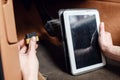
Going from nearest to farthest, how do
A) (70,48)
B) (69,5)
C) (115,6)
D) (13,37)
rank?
(13,37), (70,48), (115,6), (69,5)

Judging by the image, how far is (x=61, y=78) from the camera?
2.22 ft

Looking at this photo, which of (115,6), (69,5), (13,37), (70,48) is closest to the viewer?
(13,37)

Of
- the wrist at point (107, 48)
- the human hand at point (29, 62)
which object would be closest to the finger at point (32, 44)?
the human hand at point (29, 62)

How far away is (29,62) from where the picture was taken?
0.61 m

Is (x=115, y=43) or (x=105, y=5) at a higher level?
(x=105, y=5)

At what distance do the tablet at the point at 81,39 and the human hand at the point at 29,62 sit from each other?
10cm

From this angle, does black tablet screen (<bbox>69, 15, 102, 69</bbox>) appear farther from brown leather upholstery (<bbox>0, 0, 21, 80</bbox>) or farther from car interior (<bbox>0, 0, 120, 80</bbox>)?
brown leather upholstery (<bbox>0, 0, 21, 80</bbox>)

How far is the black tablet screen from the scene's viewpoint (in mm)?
694

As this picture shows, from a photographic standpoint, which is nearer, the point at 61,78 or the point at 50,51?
the point at 61,78

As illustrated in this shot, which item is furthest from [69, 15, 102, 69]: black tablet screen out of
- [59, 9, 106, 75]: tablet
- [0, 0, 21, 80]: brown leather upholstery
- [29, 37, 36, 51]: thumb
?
[0, 0, 21, 80]: brown leather upholstery

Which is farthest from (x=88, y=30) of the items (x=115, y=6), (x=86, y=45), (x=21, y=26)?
(x=21, y=26)

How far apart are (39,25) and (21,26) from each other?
0.08 meters

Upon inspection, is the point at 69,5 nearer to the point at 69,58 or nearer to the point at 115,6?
the point at 115,6

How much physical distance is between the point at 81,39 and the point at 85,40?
0.02 metres
